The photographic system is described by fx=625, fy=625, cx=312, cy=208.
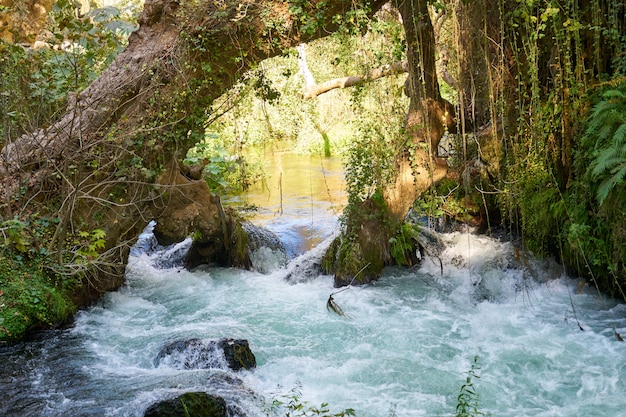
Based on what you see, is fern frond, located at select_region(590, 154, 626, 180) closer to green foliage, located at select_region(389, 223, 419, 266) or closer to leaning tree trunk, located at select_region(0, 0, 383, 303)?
green foliage, located at select_region(389, 223, 419, 266)

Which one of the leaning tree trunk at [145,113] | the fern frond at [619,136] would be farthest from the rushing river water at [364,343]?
the fern frond at [619,136]

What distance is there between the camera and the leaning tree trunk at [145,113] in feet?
25.3

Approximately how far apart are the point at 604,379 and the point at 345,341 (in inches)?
106

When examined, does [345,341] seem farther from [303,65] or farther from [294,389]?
[303,65]

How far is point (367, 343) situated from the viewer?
7.04m

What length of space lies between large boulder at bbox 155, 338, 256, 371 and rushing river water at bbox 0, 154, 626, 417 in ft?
0.35

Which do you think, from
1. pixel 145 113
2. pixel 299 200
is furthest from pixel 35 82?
pixel 299 200

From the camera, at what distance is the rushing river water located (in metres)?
5.69

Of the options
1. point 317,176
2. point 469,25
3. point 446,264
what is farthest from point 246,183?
point 469,25

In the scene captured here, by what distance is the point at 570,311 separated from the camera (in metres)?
7.57

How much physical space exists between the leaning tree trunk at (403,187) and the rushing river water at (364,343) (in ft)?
1.16

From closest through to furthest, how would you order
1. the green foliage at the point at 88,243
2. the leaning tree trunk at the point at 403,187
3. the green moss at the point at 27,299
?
the green moss at the point at 27,299
the green foliage at the point at 88,243
the leaning tree trunk at the point at 403,187

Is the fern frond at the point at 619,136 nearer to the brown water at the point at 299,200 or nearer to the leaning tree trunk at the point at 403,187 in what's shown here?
the leaning tree trunk at the point at 403,187

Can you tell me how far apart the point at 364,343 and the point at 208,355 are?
1.78m
